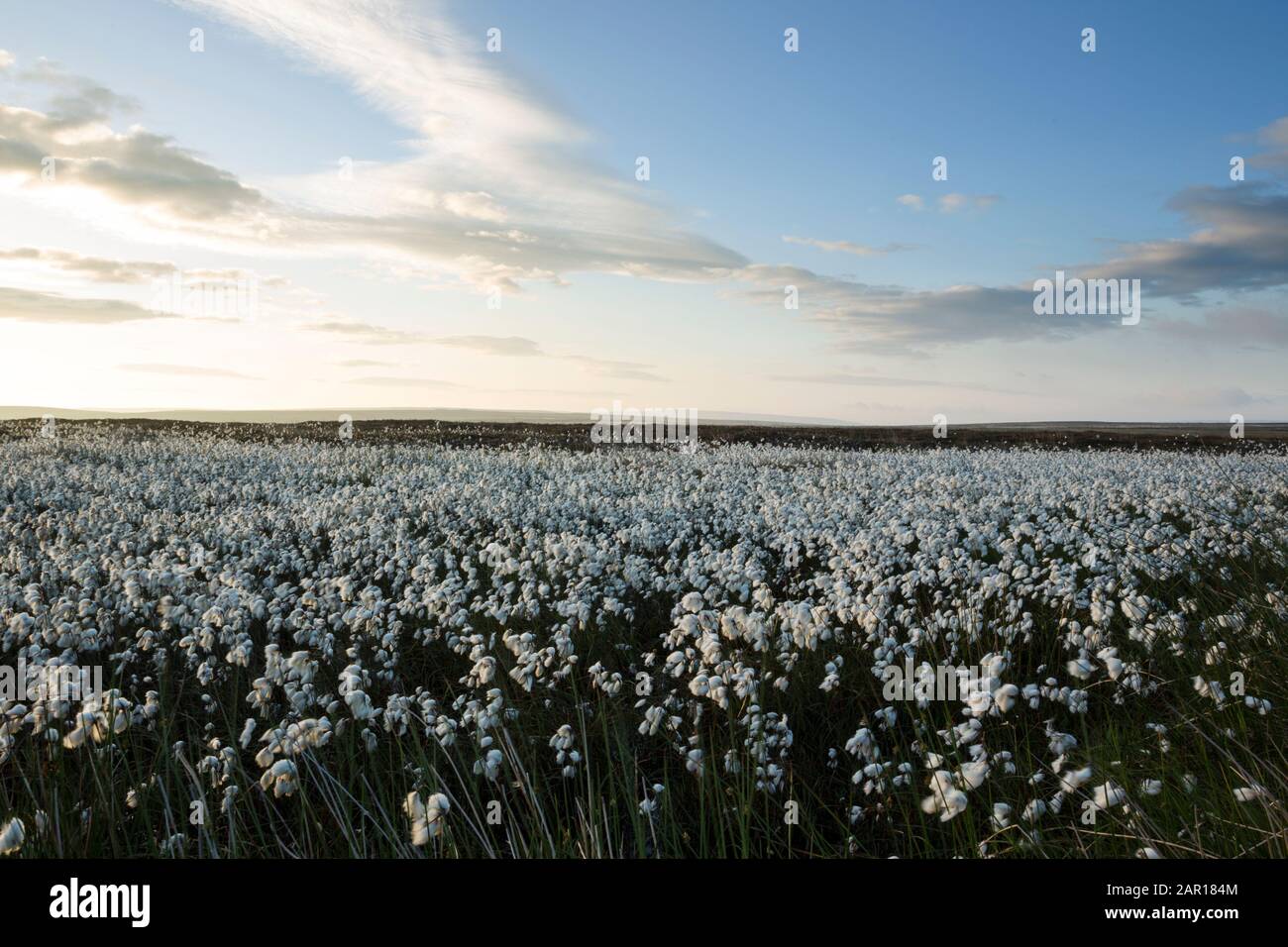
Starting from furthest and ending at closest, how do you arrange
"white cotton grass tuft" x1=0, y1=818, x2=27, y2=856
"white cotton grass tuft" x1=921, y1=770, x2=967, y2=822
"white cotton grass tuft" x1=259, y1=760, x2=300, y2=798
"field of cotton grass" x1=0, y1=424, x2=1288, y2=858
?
"field of cotton grass" x1=0, y1=424, x2=1288, y2=858 → "white cotton grass tuft" x1=259, y1=760, x2=300, y2=798 → "white cotton grass tuft" x1=921, y1=770, x2=967, y2=822 → "white cotton grass tuft" x1=0, y1=818, x2=27, y2=856

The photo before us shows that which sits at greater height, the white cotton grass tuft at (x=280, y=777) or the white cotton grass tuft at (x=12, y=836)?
the white cotton grass tuft at (x=280, y=777)

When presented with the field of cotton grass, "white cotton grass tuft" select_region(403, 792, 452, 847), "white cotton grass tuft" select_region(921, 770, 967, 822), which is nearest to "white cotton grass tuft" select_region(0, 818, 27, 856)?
the field of cotton grass

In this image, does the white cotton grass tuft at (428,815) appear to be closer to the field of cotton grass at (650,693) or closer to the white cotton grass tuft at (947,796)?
the field of cotton grass at (650,693)

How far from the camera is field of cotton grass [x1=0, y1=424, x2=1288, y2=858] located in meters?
4.38

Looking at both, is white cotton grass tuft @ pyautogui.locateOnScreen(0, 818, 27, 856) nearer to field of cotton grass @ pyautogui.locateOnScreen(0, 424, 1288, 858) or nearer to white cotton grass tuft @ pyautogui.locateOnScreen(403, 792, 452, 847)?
field of cotton grass @ pyautogui.locateOnScreen(0, 424, 1288, 858)

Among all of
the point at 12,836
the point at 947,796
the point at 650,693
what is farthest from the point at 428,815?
the point at 650,693

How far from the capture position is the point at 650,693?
6.64 m

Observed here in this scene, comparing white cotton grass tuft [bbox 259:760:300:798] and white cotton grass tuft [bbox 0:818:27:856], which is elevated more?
white cotton grass tuft [bbox 259:760:300:798]

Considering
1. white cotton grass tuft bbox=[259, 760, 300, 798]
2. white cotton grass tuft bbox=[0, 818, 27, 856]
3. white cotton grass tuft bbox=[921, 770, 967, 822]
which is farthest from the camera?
white cotton grass tuft bbox=[259, 760, 300, 798]

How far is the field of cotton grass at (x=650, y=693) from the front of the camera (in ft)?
14.4

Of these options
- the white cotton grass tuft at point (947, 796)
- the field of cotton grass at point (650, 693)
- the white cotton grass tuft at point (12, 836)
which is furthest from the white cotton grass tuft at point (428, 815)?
the white cotton grass tuft at point (947, 796)
